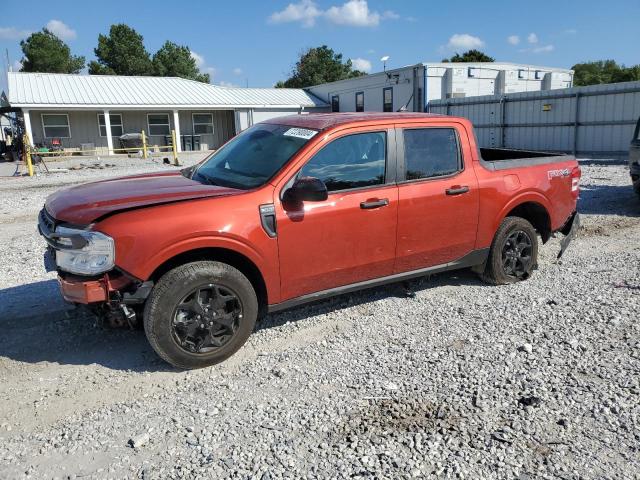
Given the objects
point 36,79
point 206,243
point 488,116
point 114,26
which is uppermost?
point 114,26

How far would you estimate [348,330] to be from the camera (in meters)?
4.44

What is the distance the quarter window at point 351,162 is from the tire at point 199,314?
1054mm

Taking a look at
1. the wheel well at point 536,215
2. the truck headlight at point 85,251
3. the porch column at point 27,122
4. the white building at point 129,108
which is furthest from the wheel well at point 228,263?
the porch column at point 27,122

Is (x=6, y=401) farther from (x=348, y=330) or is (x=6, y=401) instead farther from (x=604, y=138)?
(x=604, y=138)

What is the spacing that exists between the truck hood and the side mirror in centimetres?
39

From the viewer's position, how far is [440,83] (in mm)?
27328

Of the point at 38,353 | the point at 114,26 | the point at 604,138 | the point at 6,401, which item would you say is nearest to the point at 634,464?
the point at 6,401

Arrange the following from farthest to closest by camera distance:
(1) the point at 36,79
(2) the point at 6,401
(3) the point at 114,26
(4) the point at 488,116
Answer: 1. (3) the point at 114,26
2. (1) the point at 36,79
3. (4) the point at 488,116
4. (2) the point at 6,401

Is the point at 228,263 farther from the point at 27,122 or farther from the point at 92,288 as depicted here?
the point at 27,122

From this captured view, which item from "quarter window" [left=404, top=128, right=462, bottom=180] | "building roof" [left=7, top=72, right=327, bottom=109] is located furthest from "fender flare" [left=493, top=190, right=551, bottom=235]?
"building roof" [left=7, top=72, right=327, bottom=109]

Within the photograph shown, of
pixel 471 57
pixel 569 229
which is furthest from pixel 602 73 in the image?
pixel 569 229

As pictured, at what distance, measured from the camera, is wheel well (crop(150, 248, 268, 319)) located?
373 centimetres

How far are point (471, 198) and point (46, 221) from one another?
3.71 metres

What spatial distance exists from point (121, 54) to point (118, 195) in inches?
2431
